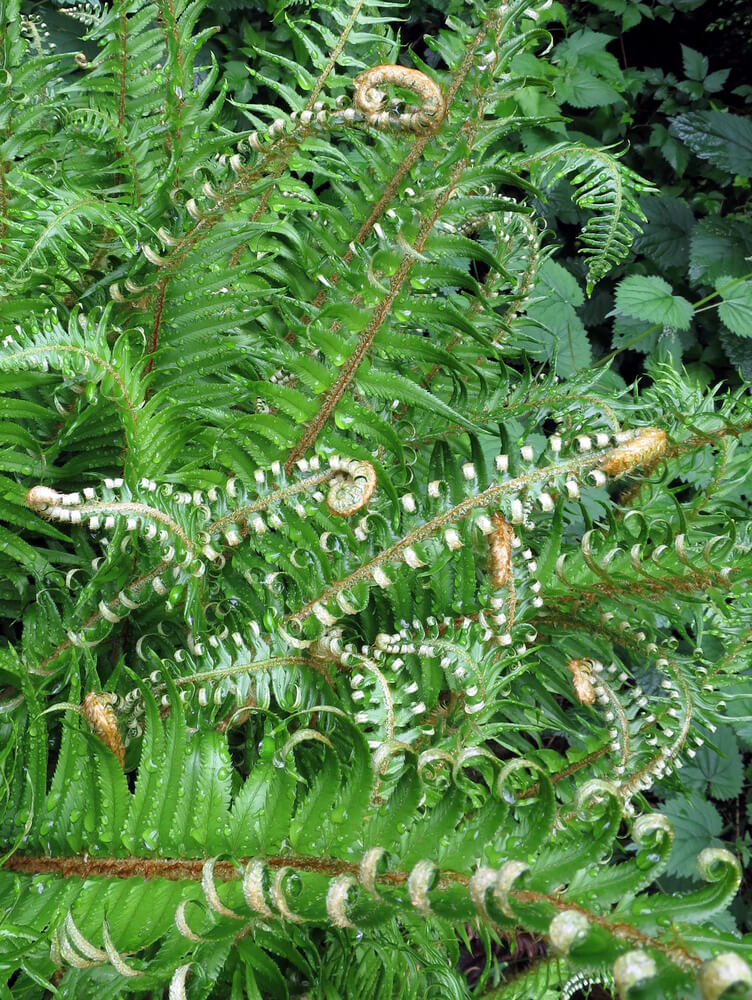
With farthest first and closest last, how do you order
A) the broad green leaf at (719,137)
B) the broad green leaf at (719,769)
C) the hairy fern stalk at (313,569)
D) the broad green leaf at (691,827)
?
the broad green leaf at (719,137) → the broad green leaf at (719,769) → the broad green leaf at (691,827) → the hairy fern stalk at (313,569)

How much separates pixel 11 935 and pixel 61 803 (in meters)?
0.17

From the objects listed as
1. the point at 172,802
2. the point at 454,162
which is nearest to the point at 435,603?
the point at 172,802

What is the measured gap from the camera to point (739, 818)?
2049 millimetres

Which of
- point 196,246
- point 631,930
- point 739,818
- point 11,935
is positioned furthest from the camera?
point 739,818

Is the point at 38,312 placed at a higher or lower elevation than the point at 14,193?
lower

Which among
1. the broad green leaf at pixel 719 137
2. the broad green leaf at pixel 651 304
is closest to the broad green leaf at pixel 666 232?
the broad green leaf at pixel 719 137

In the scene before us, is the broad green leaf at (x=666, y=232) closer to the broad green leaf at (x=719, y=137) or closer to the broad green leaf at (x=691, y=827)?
the broad green leaf at (x=719, y=137)

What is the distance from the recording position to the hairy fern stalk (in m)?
0.70

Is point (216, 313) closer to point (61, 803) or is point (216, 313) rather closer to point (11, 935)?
point (61, 803)

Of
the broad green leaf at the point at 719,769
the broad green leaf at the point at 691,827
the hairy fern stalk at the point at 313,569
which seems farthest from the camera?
the broad green leaf at the point at 719,769

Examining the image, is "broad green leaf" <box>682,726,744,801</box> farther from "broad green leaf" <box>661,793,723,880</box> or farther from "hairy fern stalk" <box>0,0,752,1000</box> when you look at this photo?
"hairy fern stalk" <box>0,0,752,1000</box>

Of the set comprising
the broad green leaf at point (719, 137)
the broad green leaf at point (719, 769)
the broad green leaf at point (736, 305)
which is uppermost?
the broad green leaf at point (719, 137)

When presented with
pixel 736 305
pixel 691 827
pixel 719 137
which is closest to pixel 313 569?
pixel 691 827

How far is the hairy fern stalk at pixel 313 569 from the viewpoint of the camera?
0.70m
